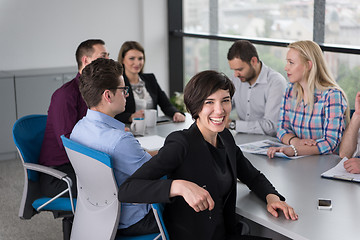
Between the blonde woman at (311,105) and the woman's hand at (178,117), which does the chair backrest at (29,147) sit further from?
the blonde woman at (311,105)

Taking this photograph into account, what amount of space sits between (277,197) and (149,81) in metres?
2.72

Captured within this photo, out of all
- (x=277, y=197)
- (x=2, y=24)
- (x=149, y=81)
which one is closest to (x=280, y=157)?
(x=277, y=197)

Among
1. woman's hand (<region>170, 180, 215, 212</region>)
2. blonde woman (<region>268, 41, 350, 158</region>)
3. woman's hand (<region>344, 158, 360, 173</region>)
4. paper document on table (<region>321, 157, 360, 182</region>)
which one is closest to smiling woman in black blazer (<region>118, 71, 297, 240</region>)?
woman's hand (<region>170, 180, 215, 212</region>)

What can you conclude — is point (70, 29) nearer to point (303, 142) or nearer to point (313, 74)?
point (313, 74)

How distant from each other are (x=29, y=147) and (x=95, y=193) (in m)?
0.99

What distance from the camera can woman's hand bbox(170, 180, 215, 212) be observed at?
203 centimetres

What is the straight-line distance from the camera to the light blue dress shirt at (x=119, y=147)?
2551 mm

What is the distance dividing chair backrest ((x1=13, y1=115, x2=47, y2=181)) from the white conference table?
53.6 inches

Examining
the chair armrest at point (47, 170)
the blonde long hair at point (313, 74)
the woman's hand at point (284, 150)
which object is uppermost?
the blonde long hair at point (313, 74)

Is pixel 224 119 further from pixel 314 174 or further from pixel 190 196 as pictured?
pixel 314 174

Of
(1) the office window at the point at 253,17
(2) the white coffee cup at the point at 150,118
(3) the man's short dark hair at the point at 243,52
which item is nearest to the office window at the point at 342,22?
(1) the office window at the point at 253,17

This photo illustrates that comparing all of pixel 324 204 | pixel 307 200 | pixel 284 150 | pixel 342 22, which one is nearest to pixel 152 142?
pixel 284 150

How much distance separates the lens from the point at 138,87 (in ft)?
15.6

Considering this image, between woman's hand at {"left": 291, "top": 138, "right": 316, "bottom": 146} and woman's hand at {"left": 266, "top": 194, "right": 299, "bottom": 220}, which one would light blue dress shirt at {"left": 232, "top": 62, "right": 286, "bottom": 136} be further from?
woman's hand at {"left": 266, "top": 194, "right": 299, "bottom": 220}
